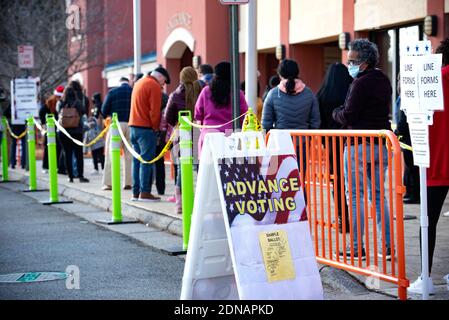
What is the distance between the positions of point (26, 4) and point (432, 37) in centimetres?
2337

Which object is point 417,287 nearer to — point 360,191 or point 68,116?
point 360,191

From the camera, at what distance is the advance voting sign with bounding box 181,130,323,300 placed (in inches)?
226

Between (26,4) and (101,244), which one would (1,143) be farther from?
(26,4)

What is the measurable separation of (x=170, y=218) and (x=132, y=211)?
1.35 meters

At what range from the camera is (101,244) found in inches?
385

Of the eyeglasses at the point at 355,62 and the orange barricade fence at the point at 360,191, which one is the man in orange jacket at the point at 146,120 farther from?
the eyeglasses at the point at 355,62

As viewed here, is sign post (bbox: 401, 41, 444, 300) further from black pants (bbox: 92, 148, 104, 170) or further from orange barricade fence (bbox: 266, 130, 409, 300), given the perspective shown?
black pants (bbox: 92, 148, 104, 170)

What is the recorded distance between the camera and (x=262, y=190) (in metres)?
5.99

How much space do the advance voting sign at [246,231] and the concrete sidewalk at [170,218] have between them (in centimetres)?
115

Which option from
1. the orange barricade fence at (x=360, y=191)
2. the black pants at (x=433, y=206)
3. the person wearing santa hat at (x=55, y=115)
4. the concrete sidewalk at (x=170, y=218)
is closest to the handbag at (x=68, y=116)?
the concrete sidewalk at (x=170, y=218)

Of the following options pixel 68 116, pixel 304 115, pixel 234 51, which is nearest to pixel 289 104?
pixel 304 115

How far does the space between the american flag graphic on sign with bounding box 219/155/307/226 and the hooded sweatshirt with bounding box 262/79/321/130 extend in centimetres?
380

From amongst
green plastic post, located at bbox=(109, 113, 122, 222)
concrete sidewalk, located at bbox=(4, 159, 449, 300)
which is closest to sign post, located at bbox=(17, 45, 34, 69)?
concrete sidewalk, located at bbox=(4, 159, 449, 300)

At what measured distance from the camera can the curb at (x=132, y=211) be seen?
1063cm
